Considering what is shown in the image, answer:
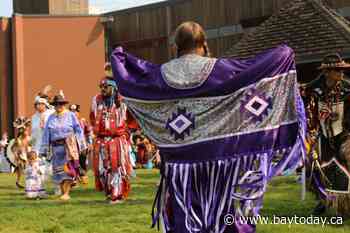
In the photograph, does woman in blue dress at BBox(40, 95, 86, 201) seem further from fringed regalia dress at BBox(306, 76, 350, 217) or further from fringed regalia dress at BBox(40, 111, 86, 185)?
fringed regalia dress at BBox(306, 76, 350, 217)

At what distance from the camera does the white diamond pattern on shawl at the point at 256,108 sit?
3.82 meters

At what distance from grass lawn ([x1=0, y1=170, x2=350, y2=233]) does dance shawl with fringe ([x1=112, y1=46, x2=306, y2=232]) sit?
2299mm

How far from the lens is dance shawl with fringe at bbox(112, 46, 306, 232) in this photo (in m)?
3.79

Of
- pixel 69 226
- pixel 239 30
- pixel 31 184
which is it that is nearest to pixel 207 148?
pixel 69 226

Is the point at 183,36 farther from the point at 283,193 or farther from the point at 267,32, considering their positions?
the point at 267,32

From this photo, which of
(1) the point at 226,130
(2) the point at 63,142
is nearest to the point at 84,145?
(2) the point at 63,142

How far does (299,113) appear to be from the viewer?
396 centimetres

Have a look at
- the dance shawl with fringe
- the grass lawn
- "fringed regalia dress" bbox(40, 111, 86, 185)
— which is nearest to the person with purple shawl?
the dance shawl with fringe

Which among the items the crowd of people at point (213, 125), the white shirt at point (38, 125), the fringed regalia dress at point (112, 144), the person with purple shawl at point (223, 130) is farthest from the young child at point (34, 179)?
the person with purple shawl at point (223, 130)

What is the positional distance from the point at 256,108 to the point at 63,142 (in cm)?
622

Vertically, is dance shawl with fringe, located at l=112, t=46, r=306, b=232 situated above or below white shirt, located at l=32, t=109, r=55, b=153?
above

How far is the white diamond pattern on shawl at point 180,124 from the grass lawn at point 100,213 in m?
2.43

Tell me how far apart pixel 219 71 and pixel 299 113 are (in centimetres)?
57

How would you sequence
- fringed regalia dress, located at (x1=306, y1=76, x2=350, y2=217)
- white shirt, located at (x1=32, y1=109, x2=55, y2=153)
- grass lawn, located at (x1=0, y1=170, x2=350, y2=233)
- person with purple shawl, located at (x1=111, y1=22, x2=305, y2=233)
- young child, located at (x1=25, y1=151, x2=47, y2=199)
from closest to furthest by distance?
1. person with purple shawl, located at (x1=111, y1=22, x2=305, y2=233)
2. grass lawn, located at (x1=0, y1=170, x2=350, y2=233)
3. fringed regalia dress, located at (x1=306, y1=76, x2=350, y2=217)
4. young child, located at (x1=25, y1=151, x2=47, y2=199)
5. white shirt, located at (x1=32, y1=109, x2=55, y2=153)
